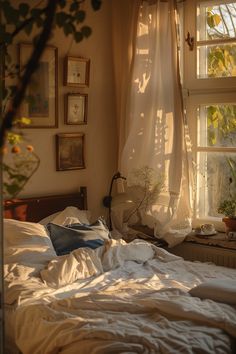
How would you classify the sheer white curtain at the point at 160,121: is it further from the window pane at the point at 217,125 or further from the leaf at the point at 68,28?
the leaf at the point at 68,28

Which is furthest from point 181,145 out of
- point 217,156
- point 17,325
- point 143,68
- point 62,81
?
point 17,325

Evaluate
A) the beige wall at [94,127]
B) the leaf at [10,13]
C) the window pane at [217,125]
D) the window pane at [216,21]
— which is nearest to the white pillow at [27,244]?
the beige wall at [94,127]

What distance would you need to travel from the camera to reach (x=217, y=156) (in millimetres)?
3871

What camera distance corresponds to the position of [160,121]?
388 centimetres

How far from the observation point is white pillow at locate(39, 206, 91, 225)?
3.52 m

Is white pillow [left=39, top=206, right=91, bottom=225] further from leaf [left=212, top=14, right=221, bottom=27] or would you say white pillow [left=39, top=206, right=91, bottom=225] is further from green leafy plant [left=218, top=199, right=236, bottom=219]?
leaf [left=212, top=14, right=221, bottom=27]

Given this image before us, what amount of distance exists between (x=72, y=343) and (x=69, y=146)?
1.99 meters

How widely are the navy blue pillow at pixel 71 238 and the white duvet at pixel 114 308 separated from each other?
3.8 inches

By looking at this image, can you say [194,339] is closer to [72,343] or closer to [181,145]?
[72,343]

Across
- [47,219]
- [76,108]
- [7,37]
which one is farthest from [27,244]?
[7,37]

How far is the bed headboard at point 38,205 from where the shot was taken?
3445 millimetres

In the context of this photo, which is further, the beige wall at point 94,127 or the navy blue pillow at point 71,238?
the beige wall at point 94,127

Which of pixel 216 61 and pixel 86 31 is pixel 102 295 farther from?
pixel 216 61

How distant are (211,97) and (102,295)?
6.40 ft
